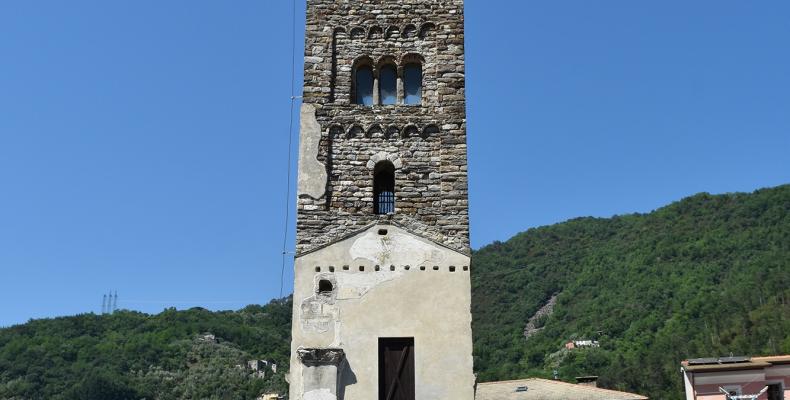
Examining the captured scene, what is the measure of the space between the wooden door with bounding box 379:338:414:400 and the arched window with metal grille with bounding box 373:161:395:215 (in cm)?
229

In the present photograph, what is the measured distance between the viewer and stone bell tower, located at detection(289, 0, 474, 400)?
12.2m

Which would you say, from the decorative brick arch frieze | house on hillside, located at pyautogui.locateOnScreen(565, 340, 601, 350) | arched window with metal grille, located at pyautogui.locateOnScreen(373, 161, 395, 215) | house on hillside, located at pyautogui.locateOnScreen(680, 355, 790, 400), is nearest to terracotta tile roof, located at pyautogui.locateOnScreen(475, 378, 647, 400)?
house on hillside, located at pyautogui.locateOnScreen(680, 355, 790, 400)

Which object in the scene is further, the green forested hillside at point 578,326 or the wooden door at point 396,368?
the green forested hillside at point 578,326

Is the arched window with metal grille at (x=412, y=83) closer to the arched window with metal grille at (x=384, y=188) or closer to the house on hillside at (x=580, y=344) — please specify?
the arched window with metal grille at (x=384, y=188)

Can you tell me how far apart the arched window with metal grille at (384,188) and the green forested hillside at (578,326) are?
37.5 m

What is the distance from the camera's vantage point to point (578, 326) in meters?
72.6

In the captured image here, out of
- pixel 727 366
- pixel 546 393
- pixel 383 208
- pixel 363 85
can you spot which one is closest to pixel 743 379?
pixel 727 366

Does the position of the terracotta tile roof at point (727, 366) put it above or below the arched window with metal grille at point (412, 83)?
below

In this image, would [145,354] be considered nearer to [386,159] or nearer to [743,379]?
[743,379]

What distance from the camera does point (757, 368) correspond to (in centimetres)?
2142

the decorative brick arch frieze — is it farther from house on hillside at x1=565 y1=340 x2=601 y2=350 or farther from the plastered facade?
house on hillside at x1=565 y1=340 x2=601 y2=350

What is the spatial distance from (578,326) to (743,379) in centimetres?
5213

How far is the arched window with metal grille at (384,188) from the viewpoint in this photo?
13.5 metres

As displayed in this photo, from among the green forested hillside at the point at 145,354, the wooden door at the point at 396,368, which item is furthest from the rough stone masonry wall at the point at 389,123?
the green forested hillside at the point at 145,354
